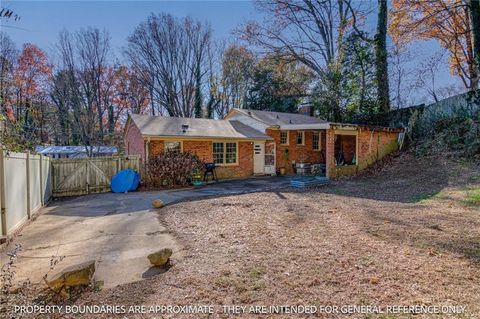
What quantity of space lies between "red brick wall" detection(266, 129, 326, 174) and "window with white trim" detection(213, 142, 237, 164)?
8.88ft

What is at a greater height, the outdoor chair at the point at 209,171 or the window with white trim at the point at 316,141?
the window with white trim at the point at 316,141

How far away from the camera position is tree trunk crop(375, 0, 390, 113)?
18.6m

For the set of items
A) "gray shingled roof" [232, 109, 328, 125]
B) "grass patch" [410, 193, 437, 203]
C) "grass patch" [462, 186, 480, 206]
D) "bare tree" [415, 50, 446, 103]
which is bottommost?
"grass patch" [410, 193, 437, 203]

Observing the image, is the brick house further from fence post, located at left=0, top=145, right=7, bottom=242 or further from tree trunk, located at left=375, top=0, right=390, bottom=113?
fence post, located at left=0, top=145, right=7, bottom=242

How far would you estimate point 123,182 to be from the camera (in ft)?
39.1

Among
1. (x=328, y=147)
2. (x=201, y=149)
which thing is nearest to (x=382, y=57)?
(x=328, y=147)

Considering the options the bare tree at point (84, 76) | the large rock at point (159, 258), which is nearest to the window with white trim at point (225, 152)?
the large rock at point (159, 258)

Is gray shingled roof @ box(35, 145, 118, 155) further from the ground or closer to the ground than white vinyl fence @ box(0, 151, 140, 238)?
further from the ground

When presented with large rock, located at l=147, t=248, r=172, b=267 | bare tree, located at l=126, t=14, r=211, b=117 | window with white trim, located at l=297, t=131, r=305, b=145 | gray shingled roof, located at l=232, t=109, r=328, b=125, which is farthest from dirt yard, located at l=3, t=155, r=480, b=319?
bare tree, located at l=126, t=14, r=211, b=117

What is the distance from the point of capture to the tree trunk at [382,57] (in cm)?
1862

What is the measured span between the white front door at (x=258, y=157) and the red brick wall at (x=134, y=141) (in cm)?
614

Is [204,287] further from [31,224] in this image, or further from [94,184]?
[94,184]

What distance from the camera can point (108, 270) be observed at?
4016 mm

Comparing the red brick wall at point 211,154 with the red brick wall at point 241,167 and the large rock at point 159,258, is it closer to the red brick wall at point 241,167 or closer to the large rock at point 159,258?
the red brick wall at point 241,167
